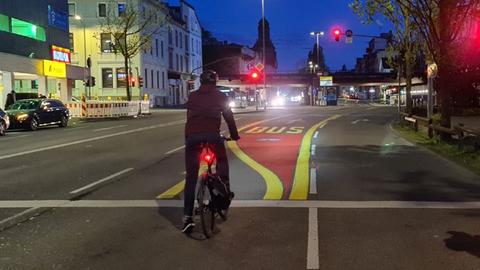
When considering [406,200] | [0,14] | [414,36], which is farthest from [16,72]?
[406,200]

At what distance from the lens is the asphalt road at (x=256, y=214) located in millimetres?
6203

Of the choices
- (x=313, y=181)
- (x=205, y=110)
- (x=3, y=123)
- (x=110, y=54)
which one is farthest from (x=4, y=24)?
(x=205, y=110)

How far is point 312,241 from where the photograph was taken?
22.3 feet

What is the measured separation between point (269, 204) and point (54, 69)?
130 feet

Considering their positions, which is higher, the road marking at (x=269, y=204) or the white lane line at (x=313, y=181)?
the white lane line at (x=313, y=181)

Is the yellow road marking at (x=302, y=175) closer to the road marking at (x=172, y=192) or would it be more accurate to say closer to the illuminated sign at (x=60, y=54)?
the road marking at (x=172, y=192)

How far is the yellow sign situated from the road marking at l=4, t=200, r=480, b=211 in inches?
1446

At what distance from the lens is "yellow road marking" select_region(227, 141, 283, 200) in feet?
32.1

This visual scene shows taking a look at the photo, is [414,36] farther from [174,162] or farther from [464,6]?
[174,162]

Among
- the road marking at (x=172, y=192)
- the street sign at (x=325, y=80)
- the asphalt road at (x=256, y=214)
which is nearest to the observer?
the asphalt road at (x=256, y=214)

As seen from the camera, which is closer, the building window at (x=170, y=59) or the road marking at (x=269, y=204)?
the road marking at (x=269, y=204)

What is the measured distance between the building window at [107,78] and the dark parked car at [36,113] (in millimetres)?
39695

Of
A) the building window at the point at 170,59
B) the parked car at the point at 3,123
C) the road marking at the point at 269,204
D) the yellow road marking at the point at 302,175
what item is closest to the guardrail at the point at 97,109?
the parked car at the point at 3,123

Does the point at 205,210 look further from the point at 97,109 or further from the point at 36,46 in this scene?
the point at 36,46
